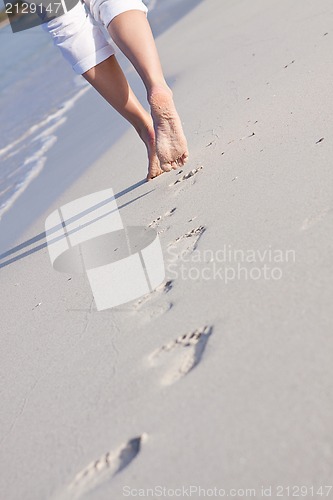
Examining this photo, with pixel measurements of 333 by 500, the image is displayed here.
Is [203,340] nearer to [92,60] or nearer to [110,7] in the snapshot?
[110,7]

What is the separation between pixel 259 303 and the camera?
1.51 meters

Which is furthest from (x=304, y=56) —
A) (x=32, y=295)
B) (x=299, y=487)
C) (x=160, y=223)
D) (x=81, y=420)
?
(x=299, y=487)

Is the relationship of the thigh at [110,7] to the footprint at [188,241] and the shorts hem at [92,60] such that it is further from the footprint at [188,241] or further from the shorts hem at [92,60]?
the footprint at [188,241]

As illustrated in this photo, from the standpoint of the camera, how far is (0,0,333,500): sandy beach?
3.88ft

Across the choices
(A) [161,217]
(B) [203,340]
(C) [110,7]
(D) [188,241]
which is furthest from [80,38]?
(B) [203,340]

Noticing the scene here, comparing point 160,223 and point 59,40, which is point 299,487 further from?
point 59,40

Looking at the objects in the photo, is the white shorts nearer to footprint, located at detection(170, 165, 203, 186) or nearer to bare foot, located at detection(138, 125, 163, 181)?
bare foot, located at detection(138, 125, 163, 181)

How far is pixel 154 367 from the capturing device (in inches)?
58.5

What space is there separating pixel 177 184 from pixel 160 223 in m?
0.32

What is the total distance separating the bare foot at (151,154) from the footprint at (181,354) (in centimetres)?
127

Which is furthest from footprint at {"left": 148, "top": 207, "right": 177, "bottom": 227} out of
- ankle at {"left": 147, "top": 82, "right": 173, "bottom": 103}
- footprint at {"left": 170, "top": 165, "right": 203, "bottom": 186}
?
ankle at {"left": 147, "top": 82, "right": 173, "bottom": 103}

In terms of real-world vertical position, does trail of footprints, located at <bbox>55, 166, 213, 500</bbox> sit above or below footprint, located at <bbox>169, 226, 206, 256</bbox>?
above

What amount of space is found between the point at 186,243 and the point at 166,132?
1.54 ft

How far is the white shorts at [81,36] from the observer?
8.40ft
